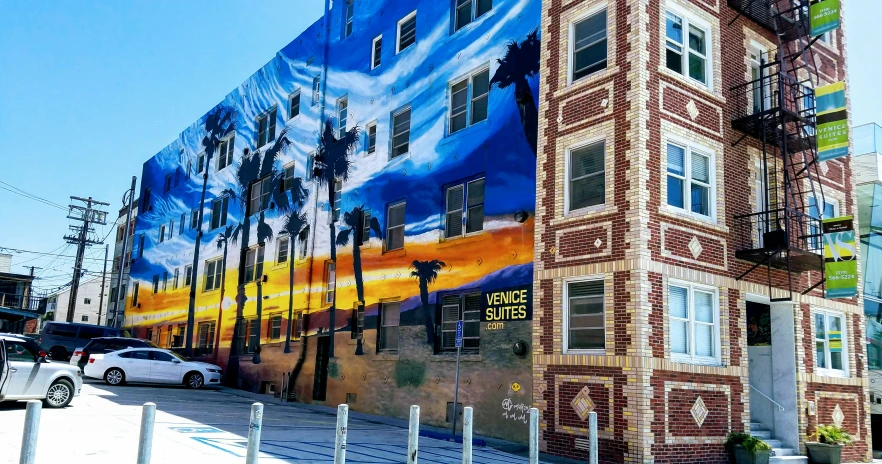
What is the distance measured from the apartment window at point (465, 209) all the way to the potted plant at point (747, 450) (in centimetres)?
786

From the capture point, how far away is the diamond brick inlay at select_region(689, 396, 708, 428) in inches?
575

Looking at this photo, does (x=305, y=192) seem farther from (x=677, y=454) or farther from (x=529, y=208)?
(x=677, y=454)

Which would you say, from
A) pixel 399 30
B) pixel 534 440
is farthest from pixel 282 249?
pixel 534 440

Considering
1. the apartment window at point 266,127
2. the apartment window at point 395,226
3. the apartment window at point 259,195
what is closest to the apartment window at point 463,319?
the apartment window at point 395,226

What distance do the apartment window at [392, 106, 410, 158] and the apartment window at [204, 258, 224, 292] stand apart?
1468 centimetres

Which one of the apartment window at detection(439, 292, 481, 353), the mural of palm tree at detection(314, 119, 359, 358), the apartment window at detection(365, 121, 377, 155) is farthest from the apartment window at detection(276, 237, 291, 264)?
the apartment window at detection(439, 292, 481, 353)

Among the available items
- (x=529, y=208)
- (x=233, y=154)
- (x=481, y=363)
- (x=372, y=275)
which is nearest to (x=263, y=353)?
(x=372, y=275)

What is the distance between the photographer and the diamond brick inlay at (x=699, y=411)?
48.0ft

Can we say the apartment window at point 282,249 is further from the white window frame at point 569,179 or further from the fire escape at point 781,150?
the fire escape at point 781,150

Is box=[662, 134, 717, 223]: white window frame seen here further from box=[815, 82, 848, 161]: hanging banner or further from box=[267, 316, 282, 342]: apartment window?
box=[267, 316, 282, 342]: apartment window

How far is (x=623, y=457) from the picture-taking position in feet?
45.2

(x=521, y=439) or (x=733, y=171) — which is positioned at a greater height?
(x=733, y=171)

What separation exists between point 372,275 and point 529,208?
7.28 meters

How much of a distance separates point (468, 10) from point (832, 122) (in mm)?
10039
